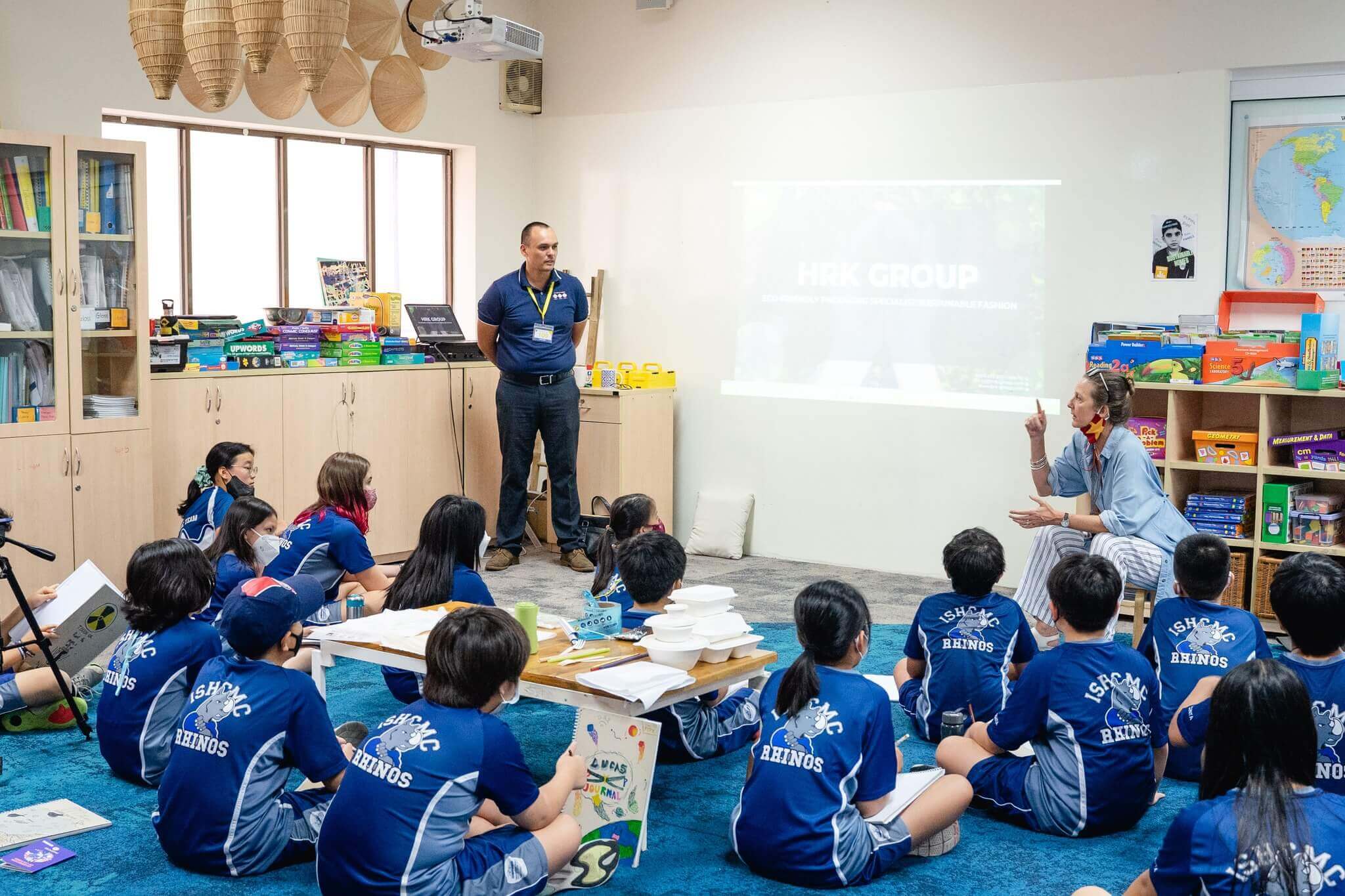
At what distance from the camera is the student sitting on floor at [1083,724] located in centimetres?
329

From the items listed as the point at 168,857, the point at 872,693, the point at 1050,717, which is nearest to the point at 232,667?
the point at 168,857

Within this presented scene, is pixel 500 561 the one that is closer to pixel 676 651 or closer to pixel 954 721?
pixel 954 721

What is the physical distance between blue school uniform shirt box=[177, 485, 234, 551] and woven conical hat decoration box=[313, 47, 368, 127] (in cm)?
151

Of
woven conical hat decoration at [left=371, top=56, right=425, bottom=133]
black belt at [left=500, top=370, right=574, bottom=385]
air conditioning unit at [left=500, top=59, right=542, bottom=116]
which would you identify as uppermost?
air conditioning unit at [left=500, top=59, right=542, bottom=116]

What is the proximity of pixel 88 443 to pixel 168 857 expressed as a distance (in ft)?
9.73

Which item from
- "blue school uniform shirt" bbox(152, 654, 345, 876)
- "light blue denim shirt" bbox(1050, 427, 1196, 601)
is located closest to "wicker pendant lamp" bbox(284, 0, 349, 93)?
"blue school uniform shirt" bbox(152, 654, 345, 876)

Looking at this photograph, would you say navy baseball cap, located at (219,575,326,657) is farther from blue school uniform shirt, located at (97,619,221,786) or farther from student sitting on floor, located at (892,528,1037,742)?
student sitting on floor, located at (892,528,1037,742)

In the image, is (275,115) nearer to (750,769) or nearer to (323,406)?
(323,406)

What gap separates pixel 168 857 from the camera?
3240 millimetres

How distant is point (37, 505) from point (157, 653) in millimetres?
2409

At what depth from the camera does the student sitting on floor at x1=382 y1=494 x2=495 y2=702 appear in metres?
4.05

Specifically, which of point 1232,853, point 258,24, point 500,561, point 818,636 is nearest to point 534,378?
point 500,561

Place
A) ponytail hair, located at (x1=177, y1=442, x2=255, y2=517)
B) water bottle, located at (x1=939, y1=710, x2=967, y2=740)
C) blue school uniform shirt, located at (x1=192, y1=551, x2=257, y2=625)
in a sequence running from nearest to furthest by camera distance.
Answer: water bottle, located at (x1=939, y1=710, x2=967, y2=740) → blue school uniform shirt, located at (x1=192, y1=551, x2=257, y2=625) → ponytail hair, located at (x1=177, y1=442, x2=255, y2=517)

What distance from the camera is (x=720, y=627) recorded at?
142 inches
